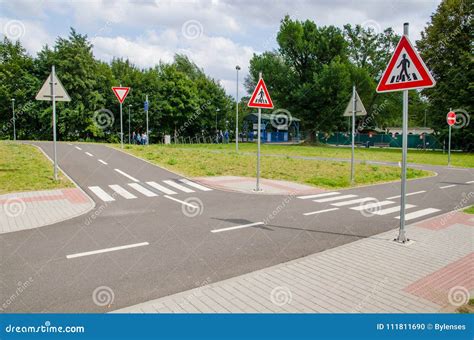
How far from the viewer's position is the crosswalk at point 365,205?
939cm

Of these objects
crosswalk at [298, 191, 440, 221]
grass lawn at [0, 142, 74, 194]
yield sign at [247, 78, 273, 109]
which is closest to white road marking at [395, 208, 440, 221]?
crosswalk at [298, 191, 440, 221]

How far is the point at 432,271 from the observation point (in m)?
5.31

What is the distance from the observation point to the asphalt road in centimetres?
480

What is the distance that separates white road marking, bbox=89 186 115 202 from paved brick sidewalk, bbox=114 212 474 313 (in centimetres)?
696

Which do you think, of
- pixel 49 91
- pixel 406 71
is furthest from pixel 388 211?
pixel 49 91

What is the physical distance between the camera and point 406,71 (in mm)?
6383

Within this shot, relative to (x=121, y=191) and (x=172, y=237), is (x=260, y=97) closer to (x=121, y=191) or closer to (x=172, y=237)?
(x=121, y=191)

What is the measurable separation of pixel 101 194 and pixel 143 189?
148cm

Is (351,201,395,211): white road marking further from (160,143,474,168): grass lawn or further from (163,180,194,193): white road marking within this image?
(160,143,474,168): grass lawn

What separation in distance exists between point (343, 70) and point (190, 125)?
23186 mm

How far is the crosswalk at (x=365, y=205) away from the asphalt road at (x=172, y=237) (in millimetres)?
31

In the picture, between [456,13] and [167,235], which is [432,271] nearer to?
[167,235]

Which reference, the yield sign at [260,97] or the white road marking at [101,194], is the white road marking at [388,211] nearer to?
the yield sign at [260,97]

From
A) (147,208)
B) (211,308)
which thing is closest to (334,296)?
(211,308)
